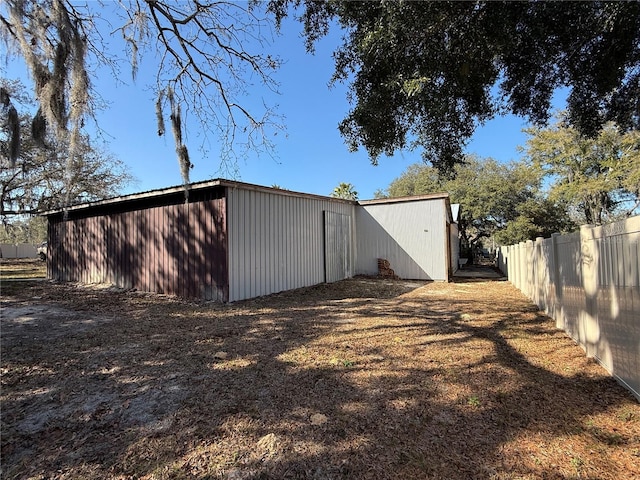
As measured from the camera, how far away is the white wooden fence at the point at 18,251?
107ft

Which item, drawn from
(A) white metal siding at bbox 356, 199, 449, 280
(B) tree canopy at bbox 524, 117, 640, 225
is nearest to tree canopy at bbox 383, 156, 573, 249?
(B) tree canopy at bbox 524, 117, 640, 225

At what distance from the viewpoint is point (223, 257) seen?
7.30 meters

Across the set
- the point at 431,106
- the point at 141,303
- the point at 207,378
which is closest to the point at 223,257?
the point at 141,303

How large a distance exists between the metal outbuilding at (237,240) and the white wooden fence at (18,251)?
29.1 m

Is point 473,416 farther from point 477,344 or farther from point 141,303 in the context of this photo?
point 141,303

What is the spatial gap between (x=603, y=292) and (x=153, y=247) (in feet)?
28.7

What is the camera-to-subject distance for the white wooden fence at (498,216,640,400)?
262cm

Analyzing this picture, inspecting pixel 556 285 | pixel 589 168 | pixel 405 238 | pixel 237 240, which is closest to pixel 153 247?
pixel 237 240

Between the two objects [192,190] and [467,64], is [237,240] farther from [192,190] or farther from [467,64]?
[467,64]

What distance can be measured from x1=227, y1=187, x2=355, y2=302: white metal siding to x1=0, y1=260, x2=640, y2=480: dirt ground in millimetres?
2526

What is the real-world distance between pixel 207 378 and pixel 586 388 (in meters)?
3.32

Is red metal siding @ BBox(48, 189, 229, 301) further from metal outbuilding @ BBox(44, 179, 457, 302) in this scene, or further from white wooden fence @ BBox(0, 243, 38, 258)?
white wooden fence @ BBox(0, 243, 38, 258)

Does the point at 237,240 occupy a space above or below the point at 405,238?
below

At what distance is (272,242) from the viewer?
27.8 ft
